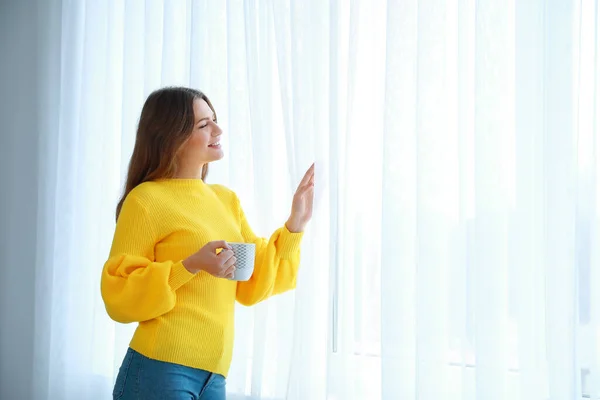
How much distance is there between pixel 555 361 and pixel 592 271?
0.22 meters

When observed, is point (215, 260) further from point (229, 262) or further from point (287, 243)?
point (287, 243)

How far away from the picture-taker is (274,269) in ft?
5.73

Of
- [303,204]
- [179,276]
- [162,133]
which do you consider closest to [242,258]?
[179,276]

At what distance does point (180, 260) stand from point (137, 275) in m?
0.12

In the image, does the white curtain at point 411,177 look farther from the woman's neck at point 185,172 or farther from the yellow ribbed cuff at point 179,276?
the yellow ribbed cuff at point 179,276

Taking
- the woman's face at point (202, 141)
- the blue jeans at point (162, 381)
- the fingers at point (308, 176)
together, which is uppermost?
the woman's face at point (202, 141)

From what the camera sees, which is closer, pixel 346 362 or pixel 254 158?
pixel 346 362

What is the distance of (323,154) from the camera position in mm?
1846

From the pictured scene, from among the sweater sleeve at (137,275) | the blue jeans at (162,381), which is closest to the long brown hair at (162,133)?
the sweater sleeve at (137,275)

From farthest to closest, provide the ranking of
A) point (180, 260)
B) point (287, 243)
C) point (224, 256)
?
1. point (287, 243)
2. point (180, 260)
3. point (224, 256)

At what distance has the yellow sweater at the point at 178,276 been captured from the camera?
1559 mm

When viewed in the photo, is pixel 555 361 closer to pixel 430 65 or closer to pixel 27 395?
pixel 430 65

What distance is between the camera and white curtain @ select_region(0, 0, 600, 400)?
1.57m

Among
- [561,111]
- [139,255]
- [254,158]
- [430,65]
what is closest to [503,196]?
[561,111]
